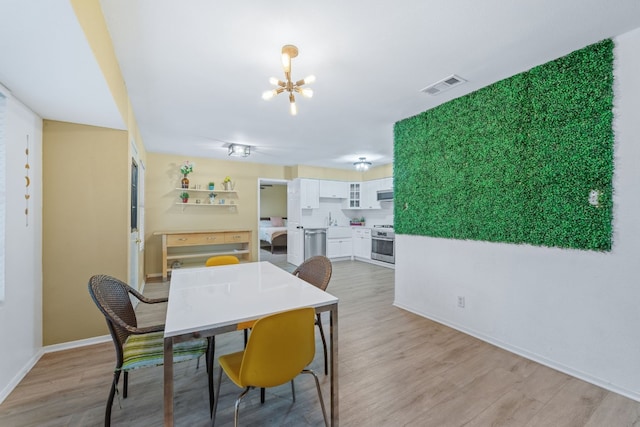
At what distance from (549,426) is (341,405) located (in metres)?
1.27

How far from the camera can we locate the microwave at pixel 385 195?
20.9ft

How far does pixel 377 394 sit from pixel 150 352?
5.04 feet

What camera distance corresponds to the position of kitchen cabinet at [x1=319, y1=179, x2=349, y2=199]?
700cm

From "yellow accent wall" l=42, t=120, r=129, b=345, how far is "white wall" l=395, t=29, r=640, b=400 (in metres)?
3.63

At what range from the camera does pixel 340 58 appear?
2.19 metres

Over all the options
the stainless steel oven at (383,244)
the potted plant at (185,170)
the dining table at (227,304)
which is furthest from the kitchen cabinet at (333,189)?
the dining table at (227,304)

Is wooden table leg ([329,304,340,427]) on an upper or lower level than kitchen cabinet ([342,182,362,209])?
lower

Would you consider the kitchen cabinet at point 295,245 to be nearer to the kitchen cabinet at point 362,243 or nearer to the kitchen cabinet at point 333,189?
the kitchen cabinet at point 333,189

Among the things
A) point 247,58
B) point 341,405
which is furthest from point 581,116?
point 341,405

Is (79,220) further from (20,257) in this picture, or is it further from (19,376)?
(19,376)

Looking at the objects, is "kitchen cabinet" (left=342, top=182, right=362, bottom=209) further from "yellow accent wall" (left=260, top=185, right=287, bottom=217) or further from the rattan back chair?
the rattan back chair

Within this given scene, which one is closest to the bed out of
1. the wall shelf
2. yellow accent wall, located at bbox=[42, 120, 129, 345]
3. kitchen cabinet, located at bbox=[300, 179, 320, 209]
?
the wall shelf

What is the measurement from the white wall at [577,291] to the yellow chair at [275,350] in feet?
7.03

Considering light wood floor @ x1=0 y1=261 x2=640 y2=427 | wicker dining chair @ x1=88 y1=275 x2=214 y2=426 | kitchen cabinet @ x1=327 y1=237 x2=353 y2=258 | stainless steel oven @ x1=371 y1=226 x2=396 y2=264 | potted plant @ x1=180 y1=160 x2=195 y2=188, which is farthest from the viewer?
kitchen cabinet @ x1=327 y1=237 x2=353 y2=258
